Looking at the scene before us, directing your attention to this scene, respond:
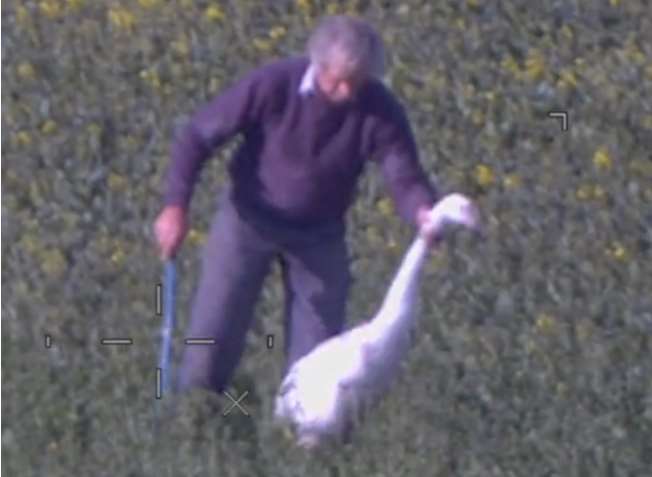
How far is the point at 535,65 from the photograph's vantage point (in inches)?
398

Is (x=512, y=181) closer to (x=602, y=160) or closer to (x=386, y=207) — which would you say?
(x=602, y=160)

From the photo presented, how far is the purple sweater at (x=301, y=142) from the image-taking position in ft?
22.9

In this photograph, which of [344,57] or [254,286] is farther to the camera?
[254,286]

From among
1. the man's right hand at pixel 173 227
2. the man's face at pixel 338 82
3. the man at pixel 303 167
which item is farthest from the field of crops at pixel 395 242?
the man's face at pixel 338 82

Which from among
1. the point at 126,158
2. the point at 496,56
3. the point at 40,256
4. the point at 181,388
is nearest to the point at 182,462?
the point at 181,388

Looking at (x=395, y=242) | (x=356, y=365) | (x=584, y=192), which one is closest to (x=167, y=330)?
(x=356, y=365)

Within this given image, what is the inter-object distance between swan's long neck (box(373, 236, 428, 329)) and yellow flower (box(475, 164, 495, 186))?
2313 mm

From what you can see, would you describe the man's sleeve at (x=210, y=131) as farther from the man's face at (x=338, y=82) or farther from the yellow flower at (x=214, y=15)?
the yellow flower at (x=214, y=15)

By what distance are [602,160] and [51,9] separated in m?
2.53

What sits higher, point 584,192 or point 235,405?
point 235,405

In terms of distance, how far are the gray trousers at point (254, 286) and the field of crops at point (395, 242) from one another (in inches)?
6.2

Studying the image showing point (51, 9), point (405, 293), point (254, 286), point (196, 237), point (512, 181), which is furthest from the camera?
point (51, 9)

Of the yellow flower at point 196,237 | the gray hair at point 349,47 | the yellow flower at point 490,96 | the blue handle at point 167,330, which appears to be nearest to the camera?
the gray hair at point 349,47

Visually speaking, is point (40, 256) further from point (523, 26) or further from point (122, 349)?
point (523, 26)
